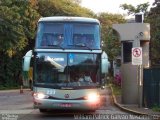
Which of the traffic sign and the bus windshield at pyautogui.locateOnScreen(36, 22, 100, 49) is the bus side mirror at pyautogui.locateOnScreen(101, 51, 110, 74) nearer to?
the bus windshield at pyautogui.locateOnScreen(36, 22, 100, 49)

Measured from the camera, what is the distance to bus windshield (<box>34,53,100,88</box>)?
61.2ft

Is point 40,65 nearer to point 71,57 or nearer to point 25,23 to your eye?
point 71,57

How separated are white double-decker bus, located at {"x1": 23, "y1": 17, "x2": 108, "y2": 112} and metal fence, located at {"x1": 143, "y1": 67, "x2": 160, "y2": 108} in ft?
14.6

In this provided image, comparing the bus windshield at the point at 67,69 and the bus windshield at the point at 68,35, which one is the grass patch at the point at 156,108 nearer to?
the bus windshield at the point at 67,69

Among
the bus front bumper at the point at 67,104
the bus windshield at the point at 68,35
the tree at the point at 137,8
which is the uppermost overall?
the tree at the point at 137,8

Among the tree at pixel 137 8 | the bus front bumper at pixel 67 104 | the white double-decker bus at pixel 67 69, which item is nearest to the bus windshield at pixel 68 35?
the white double-decker bus at pixel 67 69

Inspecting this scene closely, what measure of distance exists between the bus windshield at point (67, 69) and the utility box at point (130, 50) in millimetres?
6243

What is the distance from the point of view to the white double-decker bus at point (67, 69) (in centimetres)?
1852

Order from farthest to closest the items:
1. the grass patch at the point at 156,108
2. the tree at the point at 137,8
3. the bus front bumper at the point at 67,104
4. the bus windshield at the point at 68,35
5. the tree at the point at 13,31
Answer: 1. the tree at the point at 13,31
2. the tree at the point at 137,8
3. the grass patch at the point at 156,108
4. the bus windshield at the point at 68,35
5. the bus front bumper at the point at 67,104

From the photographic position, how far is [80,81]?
1866 cm

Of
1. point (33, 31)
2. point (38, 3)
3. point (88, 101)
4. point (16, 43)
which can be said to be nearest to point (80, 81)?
point (88, 101)

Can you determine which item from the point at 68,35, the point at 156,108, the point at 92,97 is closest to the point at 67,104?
the point at 92,97

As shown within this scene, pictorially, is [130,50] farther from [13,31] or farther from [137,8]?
[13,31]

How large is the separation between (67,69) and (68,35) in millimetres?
1439
